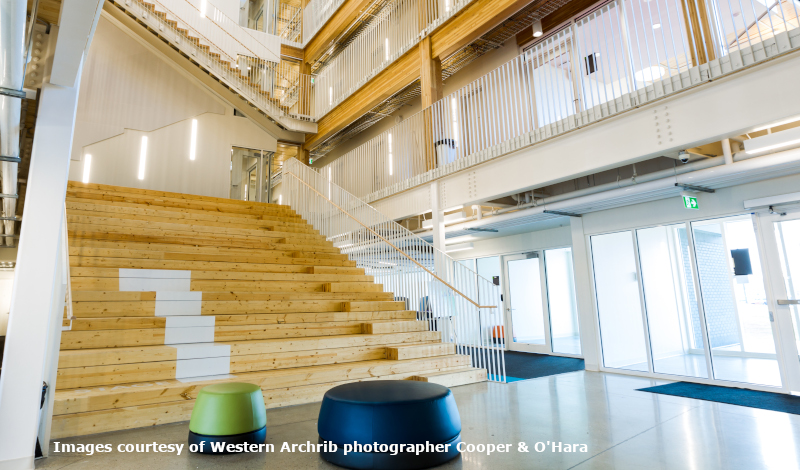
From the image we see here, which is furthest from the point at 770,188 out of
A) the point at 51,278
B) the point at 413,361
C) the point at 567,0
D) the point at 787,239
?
the point at 51,278

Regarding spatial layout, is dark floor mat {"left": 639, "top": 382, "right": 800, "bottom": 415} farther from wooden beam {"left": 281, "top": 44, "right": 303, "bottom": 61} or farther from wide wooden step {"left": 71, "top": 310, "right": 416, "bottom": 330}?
wooden beam {"left": 281, "top": 44, "right": 303, "bottom": 61}

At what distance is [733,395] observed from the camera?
5.36m

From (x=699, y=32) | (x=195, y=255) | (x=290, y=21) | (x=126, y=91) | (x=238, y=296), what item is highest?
(x=290, y=21)

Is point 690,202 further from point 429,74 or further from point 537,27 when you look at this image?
point 429,74

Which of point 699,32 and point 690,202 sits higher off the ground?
point 699,32

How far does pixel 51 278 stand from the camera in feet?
9.73

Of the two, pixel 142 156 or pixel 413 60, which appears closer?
pixel 413 60

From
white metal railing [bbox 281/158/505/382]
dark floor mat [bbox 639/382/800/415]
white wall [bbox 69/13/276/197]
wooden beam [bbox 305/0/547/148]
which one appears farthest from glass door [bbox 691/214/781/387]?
white wall [bbox 69/13/276/197]

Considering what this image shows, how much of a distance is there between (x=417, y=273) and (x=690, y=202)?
4.11 meters

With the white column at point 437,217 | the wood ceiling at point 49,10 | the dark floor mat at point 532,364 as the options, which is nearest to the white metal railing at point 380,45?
the white column at point 437,217

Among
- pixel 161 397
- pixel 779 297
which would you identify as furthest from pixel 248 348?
pixel 779 297

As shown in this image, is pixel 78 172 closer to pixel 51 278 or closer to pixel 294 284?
pixel 294 284

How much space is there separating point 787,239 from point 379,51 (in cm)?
→ 853

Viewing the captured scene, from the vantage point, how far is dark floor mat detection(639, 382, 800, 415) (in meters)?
4.80
